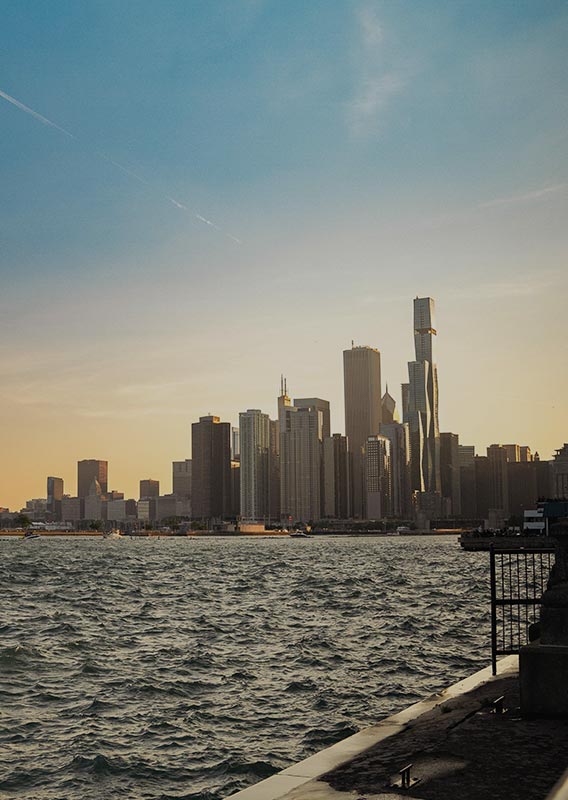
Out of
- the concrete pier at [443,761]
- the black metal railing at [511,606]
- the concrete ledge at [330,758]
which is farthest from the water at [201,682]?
the concrete pier at [443,761]

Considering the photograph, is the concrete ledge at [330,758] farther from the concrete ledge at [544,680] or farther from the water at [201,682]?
the water at [201,682]

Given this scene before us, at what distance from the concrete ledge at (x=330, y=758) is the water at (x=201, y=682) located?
259 cm

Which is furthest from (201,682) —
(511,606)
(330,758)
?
(330,758)

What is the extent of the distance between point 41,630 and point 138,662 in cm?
1097

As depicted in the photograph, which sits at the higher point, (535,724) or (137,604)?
(535,724)

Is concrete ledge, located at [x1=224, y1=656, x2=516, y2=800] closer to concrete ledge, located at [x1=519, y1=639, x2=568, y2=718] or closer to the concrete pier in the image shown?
the concrete pier

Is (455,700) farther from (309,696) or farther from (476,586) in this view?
(476,586)

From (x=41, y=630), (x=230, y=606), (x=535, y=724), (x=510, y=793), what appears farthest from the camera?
(x=230, y=606)

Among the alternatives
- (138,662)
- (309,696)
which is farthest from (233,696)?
(138,662)

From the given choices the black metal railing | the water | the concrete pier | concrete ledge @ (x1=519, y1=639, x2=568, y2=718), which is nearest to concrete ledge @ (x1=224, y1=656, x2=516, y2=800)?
the concrete pier

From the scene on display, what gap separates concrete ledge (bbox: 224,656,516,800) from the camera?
1046cm

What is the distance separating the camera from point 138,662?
1096 inches

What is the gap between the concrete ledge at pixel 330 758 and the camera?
1046 centimetres

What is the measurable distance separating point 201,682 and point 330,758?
40.9ft
